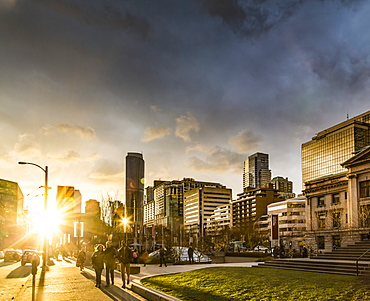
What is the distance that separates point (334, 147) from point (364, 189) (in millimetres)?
99376

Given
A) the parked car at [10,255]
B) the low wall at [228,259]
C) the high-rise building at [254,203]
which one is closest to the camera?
the low wall at [228,259]

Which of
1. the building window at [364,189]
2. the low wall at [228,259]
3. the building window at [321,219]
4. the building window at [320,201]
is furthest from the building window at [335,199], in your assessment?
the low wall at [228,259]

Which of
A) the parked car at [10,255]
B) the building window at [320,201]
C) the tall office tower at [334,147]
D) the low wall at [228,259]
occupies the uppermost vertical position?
the tall office tower at [334,147]

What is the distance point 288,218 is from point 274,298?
12527 centimetres

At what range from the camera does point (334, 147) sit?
154 metres

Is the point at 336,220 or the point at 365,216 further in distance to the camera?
the point at 336,220

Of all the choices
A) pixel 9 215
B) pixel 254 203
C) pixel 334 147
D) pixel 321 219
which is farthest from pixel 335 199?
pixel 9 215

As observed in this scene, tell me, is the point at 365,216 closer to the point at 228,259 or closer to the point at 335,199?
the point at 335,199

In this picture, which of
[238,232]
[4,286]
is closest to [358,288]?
[4,286]

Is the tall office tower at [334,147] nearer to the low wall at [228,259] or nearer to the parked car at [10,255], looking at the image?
A: the low wall at [228,259]

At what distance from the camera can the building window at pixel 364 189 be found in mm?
58906

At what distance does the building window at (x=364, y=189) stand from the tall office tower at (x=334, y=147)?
84892 millimetres

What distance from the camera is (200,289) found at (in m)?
16.0

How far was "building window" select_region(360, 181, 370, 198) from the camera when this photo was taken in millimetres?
58906
